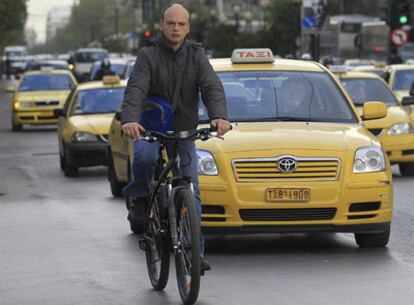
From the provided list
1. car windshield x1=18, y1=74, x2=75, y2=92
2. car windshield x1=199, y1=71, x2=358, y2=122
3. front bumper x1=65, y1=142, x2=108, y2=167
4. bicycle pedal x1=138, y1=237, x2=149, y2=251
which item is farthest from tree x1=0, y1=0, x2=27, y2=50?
bicycle pedal x1=138, y1=237, x2=149, y2=251

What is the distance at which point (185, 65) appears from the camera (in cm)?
912

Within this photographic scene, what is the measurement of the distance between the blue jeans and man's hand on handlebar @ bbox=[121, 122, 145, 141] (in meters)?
0.40

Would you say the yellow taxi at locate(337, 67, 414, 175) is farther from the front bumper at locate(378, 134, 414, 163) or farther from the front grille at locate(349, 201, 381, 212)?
the front grille at locate(349, 201, 381, 212)

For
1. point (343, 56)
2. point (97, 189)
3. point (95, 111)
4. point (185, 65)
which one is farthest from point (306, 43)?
point (185, 65)

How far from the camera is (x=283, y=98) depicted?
12203mm

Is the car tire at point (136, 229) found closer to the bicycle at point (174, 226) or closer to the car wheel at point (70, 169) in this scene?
the bicycle at point (174, 226)

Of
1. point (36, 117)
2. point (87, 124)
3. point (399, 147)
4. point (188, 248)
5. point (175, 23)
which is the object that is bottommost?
point (36, 117)

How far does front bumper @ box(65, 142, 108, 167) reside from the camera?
20953mm

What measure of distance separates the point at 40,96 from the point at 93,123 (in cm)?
1476

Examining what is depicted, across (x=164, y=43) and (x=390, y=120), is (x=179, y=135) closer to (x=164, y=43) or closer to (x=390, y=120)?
(x=164, y=43)

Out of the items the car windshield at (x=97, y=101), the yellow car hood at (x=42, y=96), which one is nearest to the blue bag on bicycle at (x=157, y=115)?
the car windshield at (x=97, y=101)

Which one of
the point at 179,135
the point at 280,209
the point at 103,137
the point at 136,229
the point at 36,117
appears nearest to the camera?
the point at 179,135

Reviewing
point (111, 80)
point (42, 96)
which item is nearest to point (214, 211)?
point (111, 80)

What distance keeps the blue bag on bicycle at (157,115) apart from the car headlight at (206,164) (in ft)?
5.50
